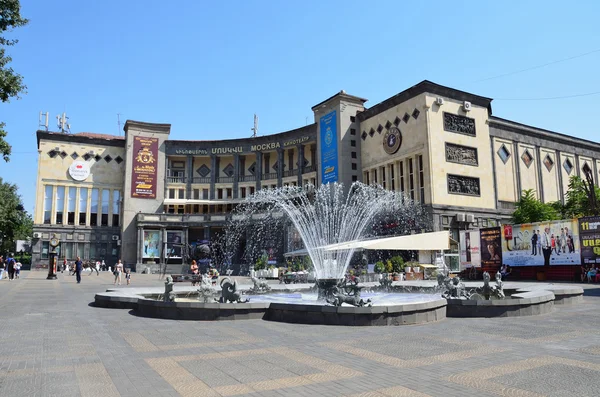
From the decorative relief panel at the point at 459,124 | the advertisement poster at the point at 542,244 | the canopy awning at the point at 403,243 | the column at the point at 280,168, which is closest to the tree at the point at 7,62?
the canopy awning at the point at 403,243

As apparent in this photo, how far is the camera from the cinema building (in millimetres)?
39438

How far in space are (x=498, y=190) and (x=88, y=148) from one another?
48.1 meters

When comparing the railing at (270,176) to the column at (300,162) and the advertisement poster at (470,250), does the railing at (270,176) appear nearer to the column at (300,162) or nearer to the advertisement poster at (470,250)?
the column at (300,162)

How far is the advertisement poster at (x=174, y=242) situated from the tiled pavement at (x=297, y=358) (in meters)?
42.0

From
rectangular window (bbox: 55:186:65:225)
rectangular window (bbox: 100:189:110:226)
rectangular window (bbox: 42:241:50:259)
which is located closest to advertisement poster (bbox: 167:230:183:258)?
rectangular window (bbox: 100:189:110:226)

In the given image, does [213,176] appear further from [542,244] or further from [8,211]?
[542,244]

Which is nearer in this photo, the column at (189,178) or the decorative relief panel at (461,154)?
the decorative relief panel at (461,154)

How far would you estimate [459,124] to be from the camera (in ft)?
132

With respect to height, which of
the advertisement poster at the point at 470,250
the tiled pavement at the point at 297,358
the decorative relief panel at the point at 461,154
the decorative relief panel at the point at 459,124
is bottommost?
the tiled pavement at the point at 297,358

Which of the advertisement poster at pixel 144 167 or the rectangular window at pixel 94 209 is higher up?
the advertisement poster at pixel 144 167

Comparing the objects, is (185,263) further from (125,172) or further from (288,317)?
(288,317)

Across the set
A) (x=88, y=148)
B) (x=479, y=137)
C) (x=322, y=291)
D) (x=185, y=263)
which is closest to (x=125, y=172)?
(x=88, y=148)

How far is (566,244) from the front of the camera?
80.3ft

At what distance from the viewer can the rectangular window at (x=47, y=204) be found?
54.8m
